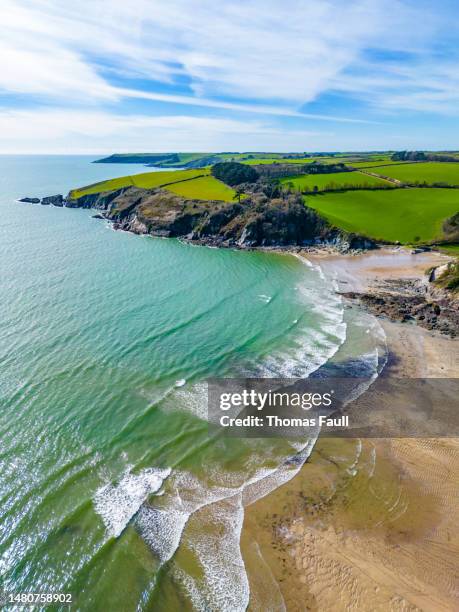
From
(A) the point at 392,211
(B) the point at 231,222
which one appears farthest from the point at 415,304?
(A) the point at 392,211

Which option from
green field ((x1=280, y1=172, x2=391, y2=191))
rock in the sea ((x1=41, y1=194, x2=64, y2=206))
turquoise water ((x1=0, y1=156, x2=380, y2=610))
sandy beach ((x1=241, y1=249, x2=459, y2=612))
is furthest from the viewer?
rock in the sea ((x1=41, y1=194, x2=64, y2=206))

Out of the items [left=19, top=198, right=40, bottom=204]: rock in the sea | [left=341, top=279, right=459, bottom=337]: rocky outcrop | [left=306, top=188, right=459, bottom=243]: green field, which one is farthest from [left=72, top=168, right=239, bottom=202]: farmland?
Result: [left=341, top=279, right=459, bottom=337]: rocky outcrop

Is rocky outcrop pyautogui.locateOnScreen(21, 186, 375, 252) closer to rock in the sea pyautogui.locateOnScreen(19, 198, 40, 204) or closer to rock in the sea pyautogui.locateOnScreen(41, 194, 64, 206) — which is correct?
rock in the sea pyautogui.locateOnScreen(41, 194, 64, 206)

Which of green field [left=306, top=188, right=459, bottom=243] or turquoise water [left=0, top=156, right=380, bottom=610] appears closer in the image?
turquoise water [left=0, top=156, right=380, bottom=610]

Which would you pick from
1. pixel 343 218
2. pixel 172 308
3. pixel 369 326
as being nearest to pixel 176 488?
pixel 172 308

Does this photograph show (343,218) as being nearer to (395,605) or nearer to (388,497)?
(388,497)

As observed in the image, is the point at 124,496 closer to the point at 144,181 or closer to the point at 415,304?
the point at 415,304
